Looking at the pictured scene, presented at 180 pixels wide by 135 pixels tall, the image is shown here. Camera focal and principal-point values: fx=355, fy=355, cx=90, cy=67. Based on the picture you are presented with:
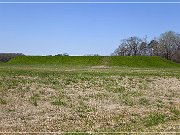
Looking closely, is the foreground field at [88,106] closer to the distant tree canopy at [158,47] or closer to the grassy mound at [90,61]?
the grassy mound at [90,61]

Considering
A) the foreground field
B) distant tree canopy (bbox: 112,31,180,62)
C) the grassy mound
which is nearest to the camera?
the foreground field

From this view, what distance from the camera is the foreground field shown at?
58.0ft

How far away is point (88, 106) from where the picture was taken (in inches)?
893

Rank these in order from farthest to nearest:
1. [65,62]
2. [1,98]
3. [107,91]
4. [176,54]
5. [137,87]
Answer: [176,54]
[65,62]
[137,87]
[107,91]
[1,98]

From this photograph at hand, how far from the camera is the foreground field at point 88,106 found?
17.7 metres

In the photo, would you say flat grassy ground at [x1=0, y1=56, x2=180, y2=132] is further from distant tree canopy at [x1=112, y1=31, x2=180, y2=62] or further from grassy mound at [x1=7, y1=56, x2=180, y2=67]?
distant tree canopy at [x1=112, y1=31, x2=180, y2=62]

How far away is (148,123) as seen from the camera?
18562mm

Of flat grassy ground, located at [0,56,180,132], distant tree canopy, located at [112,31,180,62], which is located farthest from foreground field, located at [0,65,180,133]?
distant tree canopy, located at [112,31,180,62]

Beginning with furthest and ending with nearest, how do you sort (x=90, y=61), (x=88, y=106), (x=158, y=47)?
(x=158, y=47) < (x=90, y=61) < (x=88, y=106)

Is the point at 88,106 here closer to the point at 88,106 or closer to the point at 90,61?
the point at 88,106

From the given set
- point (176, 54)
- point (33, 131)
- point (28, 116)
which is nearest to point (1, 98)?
point (28, 116)

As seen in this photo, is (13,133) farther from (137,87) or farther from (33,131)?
(137,87)

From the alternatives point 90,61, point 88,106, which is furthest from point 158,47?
point 88,106

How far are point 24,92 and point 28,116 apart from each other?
726 centimetres
